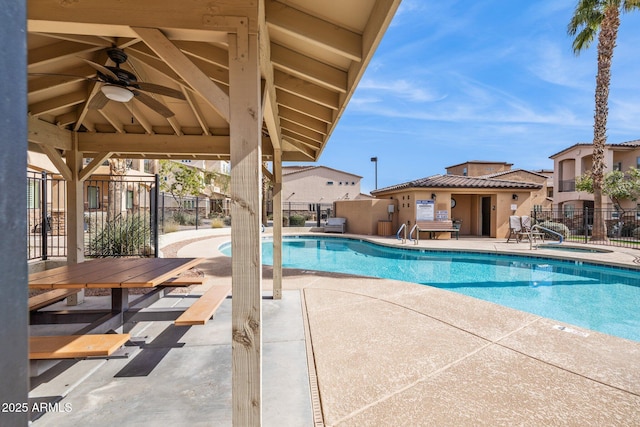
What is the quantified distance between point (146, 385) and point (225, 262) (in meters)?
6.16

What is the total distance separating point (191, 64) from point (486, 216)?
19.8 m

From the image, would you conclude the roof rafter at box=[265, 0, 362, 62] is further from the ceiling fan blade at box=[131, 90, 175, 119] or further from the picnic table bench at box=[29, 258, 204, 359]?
the picnic table bench at box=[29, 258, 204, 359]

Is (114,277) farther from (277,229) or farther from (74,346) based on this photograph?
(277,229)

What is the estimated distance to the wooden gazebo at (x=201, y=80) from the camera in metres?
0.43

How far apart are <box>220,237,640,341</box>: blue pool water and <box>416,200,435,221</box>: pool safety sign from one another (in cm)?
318

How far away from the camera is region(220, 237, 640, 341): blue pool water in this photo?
19.1 feet

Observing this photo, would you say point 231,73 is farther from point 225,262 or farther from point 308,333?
point 225,262

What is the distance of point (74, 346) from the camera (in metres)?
2.14

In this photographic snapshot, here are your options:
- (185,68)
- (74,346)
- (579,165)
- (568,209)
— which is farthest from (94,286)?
(579,165)

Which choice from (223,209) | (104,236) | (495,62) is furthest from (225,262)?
(495,62)

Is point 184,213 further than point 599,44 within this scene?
Yes

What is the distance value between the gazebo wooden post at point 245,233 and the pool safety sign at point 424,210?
48.2 feet

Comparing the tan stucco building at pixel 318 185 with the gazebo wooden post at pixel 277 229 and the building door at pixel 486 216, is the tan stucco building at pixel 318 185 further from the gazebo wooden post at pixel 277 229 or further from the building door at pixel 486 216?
the gazebo wooden post at pixel 277 229

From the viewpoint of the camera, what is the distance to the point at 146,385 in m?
2.68
